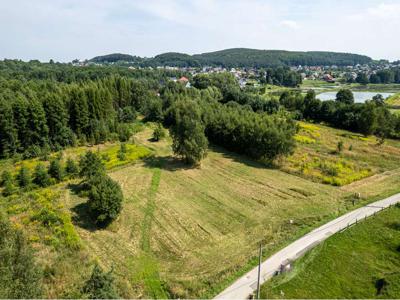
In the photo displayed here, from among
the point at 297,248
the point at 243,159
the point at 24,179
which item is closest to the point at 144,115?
the point at 243,159

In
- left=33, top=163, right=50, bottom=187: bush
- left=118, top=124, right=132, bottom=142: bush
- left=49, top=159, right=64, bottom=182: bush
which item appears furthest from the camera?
left=118, top=124, right=132, bottom=142: bush

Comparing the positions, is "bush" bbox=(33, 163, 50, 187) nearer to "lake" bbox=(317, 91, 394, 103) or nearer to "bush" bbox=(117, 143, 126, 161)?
"bush" bbox=(117, 143, 126, 161)

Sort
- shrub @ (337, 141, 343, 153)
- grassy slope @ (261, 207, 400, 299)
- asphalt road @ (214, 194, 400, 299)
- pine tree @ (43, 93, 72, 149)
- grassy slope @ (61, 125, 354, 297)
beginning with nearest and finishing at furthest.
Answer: grassy slope @ (261, 207, 400, 299)
asphalt road @ (214, 194, 400, 299)
grassy slope @ (61, 125, 354, 297)
shrub @ (337, 141, 343, 153)
pine tree @ (43, 93, 72, 149)

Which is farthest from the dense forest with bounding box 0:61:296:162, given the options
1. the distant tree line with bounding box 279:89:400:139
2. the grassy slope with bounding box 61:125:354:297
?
the distant tree line with bounding box 279:89:400:139

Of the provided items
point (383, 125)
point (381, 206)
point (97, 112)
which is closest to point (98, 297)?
point (381, 206)

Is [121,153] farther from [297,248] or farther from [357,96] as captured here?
[357,96]

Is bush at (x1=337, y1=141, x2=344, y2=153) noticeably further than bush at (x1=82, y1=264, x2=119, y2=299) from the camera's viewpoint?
Yes

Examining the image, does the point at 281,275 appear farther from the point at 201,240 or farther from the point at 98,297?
the point at 98,297

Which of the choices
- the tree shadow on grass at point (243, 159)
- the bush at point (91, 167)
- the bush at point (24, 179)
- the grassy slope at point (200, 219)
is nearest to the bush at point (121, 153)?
the grassy slope at point (200, 219)
